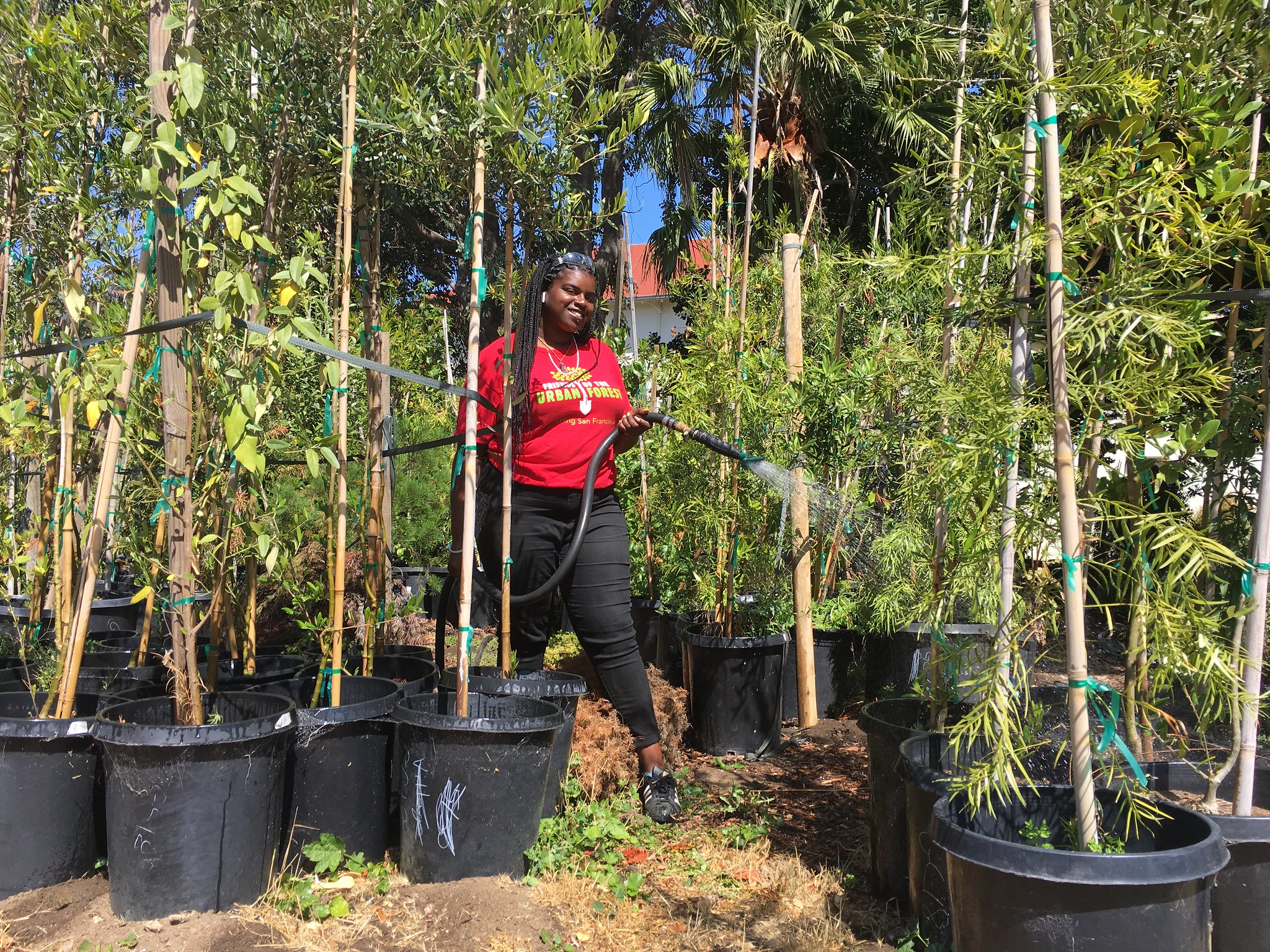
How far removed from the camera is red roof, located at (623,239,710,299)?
530 cm

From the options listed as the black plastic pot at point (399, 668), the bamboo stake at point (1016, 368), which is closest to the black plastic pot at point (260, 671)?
the black plastic pot at point (399, 668)

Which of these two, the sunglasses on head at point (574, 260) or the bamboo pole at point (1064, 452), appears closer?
the bamboo pole at point (1064, 452)

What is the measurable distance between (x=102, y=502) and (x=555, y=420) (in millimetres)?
1423

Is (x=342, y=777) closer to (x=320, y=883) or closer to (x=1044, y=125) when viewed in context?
(x=320, y=883)

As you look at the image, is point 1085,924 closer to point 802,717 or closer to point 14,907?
point 14,907

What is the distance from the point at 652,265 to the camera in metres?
15.3

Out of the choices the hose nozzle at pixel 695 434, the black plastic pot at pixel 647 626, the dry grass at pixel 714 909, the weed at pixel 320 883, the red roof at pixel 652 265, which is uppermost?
the red roof at pixel 652 265

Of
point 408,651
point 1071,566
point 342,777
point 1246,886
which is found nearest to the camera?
point 1071,566

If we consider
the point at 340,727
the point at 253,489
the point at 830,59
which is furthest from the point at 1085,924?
the point at 830,59

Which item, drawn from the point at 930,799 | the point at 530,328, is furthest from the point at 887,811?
the point at 530,328

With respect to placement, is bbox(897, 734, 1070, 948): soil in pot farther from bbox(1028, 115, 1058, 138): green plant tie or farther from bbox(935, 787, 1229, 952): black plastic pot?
bbox(1028, 115, 1058, 138): green plant tie

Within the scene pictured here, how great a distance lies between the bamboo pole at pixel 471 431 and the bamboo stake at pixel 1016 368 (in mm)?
1446

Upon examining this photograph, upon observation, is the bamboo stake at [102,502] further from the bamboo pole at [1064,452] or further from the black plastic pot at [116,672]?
the bamboo pole at [1064,452]

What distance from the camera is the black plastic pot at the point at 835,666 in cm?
480
